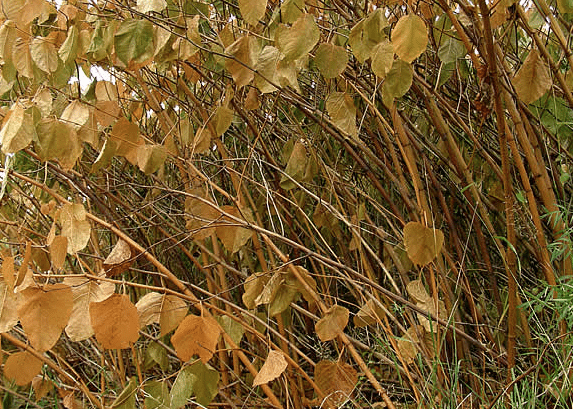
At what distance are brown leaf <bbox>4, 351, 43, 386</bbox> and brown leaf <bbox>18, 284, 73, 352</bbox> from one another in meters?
0.23

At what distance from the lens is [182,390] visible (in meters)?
1.18

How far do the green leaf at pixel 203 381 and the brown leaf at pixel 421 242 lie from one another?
1.39 feet

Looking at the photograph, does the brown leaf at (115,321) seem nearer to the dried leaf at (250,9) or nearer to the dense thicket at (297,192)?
the dense thicket at (297,192)

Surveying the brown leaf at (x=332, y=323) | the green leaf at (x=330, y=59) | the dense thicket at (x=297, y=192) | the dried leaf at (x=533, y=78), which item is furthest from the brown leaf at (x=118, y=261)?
the dried leaf at (x=533, y=78)

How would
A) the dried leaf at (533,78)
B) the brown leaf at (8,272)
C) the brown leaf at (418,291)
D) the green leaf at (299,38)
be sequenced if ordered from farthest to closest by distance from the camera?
the brown leaf at (418,291) < the dried leaf at (533,78) < the green leaf at (299,38) < the brown leaf at (8,272)

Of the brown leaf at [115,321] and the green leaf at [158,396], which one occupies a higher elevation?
the brown leaf at [115,321]

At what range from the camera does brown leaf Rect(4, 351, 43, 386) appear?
1.18 m

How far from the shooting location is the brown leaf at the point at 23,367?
46.3 inches

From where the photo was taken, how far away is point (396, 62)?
116 centimetres

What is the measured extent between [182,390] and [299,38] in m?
0.64

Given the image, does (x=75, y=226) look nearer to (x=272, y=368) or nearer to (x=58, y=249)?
(x=58, y=249)

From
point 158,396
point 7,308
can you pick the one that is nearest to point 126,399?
point 158,396

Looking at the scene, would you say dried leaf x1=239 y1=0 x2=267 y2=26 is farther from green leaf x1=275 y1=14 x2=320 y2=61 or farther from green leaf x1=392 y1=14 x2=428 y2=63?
green leaf x1=392 y1=14 x2=428 y2=63

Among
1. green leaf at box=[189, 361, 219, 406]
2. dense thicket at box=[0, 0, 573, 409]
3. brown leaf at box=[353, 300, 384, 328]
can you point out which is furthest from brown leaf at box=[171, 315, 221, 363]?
brown leaf at box=[353, 300, 384, 328]
